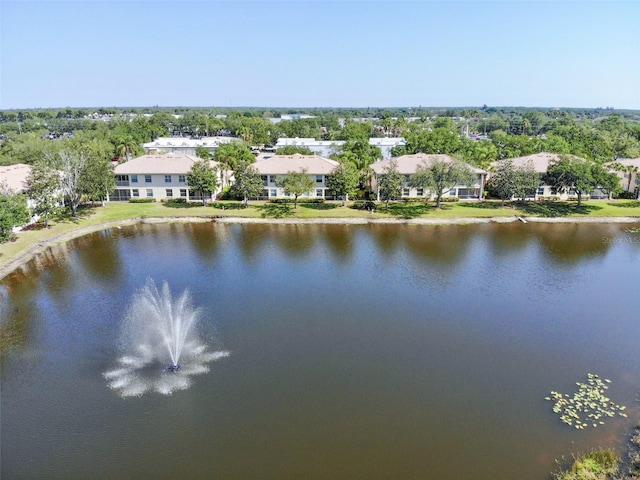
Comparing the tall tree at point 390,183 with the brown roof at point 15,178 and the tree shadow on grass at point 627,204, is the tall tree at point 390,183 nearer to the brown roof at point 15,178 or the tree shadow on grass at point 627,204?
the tree shadow on grass at point 627,204

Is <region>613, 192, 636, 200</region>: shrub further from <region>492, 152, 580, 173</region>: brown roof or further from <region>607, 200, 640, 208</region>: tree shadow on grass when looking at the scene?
<region>492, 152, 580, 173</region>: brown roof

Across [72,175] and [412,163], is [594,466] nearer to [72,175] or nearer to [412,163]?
[412,163]

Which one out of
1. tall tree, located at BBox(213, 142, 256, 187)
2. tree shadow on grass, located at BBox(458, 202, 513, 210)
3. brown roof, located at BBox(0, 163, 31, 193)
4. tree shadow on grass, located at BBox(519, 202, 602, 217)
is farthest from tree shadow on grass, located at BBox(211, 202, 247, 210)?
tree shadow on grass, located at BBox(519, 202, 602, 217)

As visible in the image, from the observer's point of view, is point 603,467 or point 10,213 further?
point 10,213

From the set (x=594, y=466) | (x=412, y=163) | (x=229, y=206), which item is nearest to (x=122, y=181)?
(x=229, y=206)

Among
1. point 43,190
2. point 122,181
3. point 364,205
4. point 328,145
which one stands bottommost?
point 364,205

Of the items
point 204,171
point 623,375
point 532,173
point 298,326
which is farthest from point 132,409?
point 532,173
